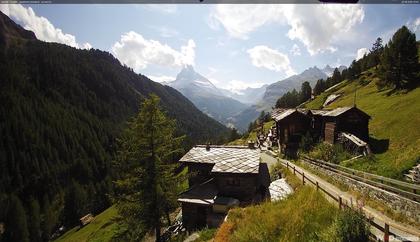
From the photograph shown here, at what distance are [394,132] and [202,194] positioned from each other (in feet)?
90.2

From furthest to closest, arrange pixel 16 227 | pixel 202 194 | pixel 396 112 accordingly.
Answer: pixel 16 227, pixel 396 112, pixel 202 194

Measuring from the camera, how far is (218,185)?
95.7 feet

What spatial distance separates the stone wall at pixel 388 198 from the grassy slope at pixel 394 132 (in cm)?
454

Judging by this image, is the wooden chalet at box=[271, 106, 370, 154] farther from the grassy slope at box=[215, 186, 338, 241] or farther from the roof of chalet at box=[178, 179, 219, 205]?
the grassy slope at box=[215, 186, 338, 241]

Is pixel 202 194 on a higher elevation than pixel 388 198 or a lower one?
lower

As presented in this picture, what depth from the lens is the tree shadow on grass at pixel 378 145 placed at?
33312 millimetres

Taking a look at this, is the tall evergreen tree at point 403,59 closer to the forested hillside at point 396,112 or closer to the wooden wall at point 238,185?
the forested hillside at point 396,112

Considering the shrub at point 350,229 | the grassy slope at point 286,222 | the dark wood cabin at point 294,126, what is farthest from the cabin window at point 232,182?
the dark wood cabin at point 294,126

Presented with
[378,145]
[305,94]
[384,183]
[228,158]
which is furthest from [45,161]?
[384,183]

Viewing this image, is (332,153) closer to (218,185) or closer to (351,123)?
(351,123)

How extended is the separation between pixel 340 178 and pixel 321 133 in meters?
23.1

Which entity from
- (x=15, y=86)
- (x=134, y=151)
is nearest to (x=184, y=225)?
(x=134, y=151)

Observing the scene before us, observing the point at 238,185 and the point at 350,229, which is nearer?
the point at 350,229

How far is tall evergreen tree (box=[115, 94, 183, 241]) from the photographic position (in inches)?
955
